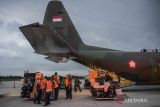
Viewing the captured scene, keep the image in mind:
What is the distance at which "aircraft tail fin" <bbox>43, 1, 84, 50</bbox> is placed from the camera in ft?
69.0

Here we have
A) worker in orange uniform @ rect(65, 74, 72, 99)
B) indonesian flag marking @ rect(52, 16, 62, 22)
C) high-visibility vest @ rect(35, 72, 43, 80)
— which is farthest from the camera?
indonesian flag marking @ rect(52, 16, 62, 22)

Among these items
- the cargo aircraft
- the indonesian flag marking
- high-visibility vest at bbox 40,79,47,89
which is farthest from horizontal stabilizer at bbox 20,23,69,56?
the indonesian flag marking

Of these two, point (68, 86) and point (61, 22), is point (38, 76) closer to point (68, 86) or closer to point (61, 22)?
point (68, 86)

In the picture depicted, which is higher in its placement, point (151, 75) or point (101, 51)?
point (101, 51)

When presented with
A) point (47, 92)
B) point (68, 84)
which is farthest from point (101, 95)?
point (47, 92)

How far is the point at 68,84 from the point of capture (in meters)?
16.8

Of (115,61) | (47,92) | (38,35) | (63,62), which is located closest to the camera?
(47,92)

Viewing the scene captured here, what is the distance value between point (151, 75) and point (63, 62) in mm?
8665

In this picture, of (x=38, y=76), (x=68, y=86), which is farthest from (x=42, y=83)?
(x=68, y=86)

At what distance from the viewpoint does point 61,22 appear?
21328 millimetres

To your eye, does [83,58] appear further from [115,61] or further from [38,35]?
[38,35]

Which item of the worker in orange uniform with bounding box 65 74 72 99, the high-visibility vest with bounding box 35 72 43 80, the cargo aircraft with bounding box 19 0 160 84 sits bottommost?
the worker in orange uniform with bounding box 65 74 72 99

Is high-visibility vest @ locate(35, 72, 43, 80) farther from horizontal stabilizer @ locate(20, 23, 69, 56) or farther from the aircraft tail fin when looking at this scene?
the aircraft tail fin

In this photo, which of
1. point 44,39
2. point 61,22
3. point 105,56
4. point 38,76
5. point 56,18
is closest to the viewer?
point 38,76
